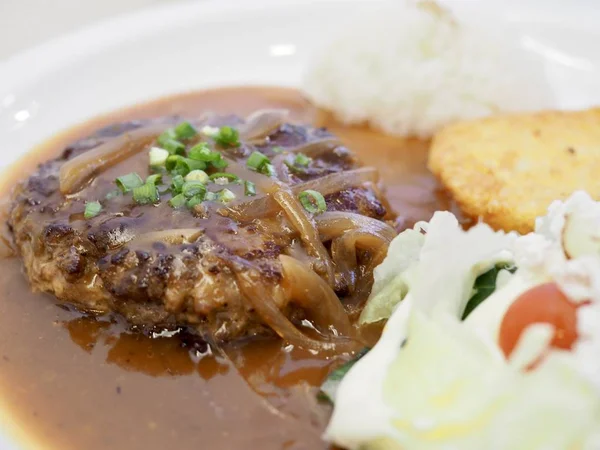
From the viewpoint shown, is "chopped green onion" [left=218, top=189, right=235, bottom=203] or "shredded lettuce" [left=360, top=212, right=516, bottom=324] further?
"chopped green onion" [left=218, top=189, right=235, bottom=203]

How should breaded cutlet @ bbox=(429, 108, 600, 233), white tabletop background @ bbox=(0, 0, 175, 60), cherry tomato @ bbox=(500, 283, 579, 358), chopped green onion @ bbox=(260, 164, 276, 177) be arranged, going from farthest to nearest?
white tabletop background @ bbox=(0, 0, 175, 60) → breaded cutlet @ bbox=(429, 108, 600, 233) → chopped green onion @ bbox=(260, 164, 276, 177) → cherry tomato @ bbox=(500, 283, 579, 358)

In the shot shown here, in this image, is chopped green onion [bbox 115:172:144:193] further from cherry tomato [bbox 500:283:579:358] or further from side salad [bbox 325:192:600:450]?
cherry tomato [bbox 500:283:579:358]

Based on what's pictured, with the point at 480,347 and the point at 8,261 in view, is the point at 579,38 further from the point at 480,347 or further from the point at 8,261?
the point at 8,261

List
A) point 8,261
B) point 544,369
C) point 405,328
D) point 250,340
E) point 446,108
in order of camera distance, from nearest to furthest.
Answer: point 544,369
point 405,328
point 250,340
point 8,261
point 446,108

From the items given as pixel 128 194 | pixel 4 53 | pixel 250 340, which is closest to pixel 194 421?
pixel 250 340

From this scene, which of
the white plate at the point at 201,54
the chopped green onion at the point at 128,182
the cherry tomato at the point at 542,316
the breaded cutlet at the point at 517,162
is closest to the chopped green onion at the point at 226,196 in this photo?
the chopped green onion at the point at 128,182

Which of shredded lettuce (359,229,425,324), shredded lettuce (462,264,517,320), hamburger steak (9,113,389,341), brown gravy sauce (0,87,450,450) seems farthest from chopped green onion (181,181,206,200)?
shredded lettuce (462,264,517,320)

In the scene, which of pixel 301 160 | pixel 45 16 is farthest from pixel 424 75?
pixel 45 16

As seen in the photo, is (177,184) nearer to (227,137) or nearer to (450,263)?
(227,137)
